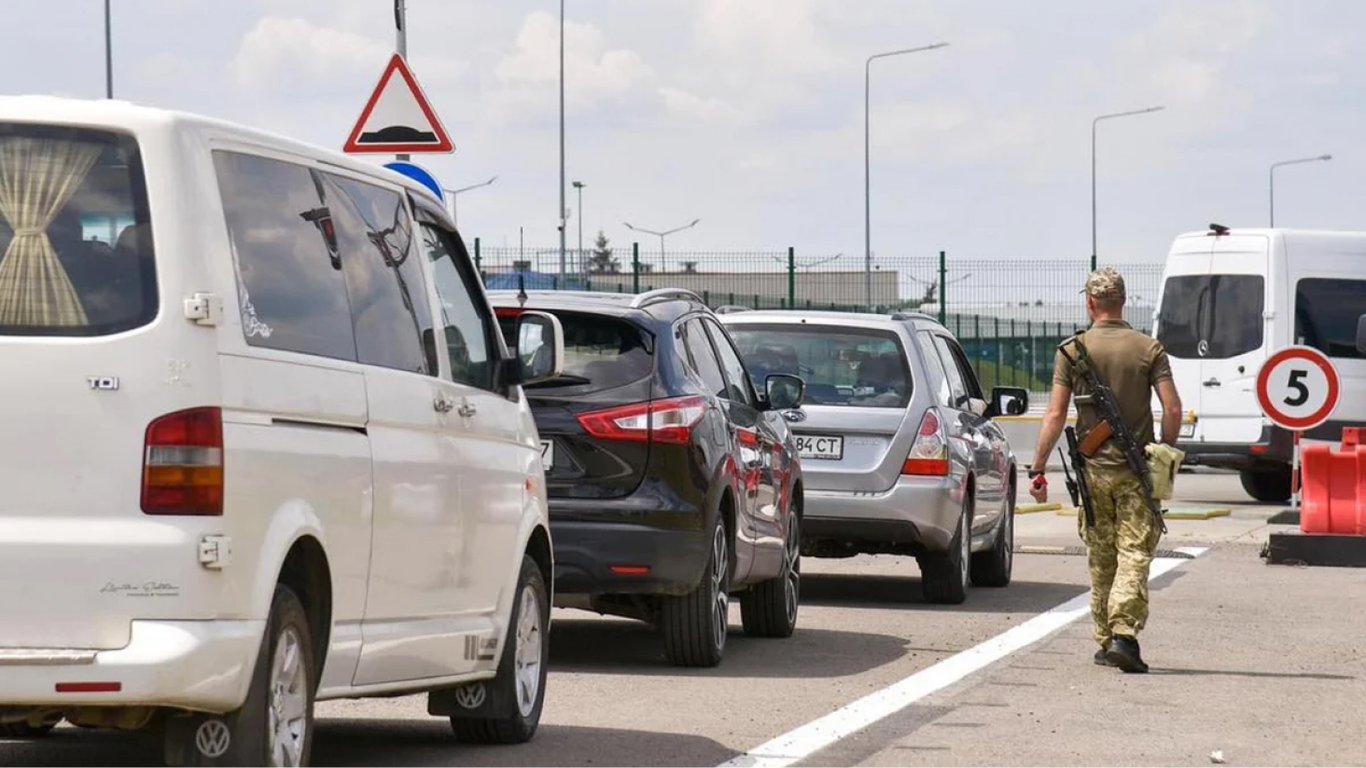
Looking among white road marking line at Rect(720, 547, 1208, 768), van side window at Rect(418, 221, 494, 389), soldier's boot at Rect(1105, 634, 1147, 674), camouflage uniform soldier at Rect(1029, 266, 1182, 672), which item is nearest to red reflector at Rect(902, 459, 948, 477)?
white road marking line at Rect(720, 547, 1208, 768)

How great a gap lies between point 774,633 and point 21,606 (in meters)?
7.86

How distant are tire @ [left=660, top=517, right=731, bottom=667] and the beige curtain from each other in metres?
5.63

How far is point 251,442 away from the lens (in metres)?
6.81

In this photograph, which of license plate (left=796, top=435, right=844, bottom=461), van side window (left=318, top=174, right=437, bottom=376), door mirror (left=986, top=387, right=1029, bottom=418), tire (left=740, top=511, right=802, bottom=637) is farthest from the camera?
door mirror (left=986, top=387, right=1029, bottom=418)

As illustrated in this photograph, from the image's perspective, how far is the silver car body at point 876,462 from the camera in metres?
15.8

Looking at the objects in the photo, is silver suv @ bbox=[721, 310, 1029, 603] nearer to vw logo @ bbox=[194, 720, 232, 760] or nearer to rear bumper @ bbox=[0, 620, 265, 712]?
vw logo @ bbox=[194, 720, 232, 760]

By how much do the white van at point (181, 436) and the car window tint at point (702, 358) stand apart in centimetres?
475

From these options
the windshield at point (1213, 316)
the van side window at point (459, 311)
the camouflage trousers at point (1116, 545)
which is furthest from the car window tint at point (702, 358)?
the windshield at point (1213, 316)

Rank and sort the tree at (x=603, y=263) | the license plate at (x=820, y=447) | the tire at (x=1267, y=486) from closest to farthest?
the license plate at (x=820, y=447)
the tire at (x=1267, y=486)
the tree at (x=603, y=263)

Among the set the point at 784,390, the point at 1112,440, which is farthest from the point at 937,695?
the point at 784,390

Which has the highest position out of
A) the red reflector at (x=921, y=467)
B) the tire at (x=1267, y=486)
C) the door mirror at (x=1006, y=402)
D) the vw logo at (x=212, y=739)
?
the door mirror at (x=1006, y=402)

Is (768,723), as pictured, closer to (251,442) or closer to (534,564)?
(534,564)

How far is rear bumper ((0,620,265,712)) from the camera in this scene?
21.4 ft

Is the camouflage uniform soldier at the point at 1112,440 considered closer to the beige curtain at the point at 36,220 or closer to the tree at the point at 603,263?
the beige curtain at the point at 36,220
